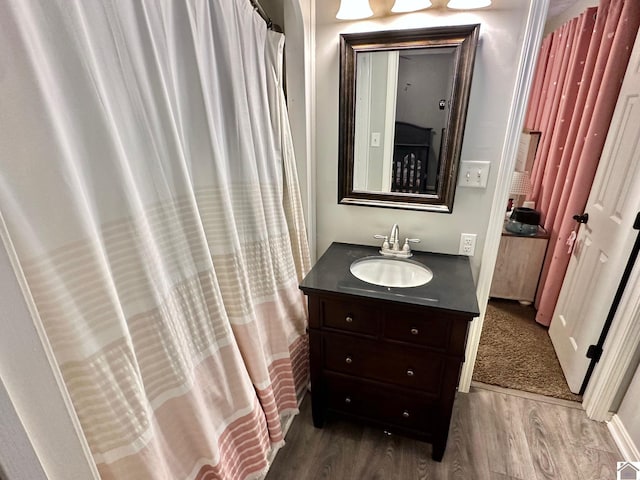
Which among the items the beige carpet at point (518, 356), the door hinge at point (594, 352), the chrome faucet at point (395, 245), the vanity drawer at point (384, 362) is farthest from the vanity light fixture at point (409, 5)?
the beige carpet at point (518, 356)

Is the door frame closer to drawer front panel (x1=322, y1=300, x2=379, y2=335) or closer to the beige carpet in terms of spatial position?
the beige carpet

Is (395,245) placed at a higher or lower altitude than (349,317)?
higher

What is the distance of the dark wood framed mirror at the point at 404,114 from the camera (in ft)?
4.45

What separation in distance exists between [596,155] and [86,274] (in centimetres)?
257

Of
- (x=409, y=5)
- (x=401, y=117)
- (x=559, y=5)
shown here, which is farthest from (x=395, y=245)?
(x=559, y=5)

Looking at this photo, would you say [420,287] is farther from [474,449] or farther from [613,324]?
[613,324]

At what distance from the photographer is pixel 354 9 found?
1.36 meters

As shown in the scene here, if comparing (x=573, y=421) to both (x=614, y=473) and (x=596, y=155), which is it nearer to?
(x=614, y=473)

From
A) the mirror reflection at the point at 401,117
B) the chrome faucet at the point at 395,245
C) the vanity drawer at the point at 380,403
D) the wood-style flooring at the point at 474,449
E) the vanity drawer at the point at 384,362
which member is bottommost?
the wood-style flooring at the point at 474,449

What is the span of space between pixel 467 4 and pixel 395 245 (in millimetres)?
1036

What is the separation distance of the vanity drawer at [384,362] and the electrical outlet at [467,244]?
581 mm

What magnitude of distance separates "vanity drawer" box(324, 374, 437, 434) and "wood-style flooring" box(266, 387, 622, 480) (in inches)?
7.0

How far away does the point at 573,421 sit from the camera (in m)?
1.69

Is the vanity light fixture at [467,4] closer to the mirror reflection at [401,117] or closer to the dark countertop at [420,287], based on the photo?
the mirror reflection at [401,117]
